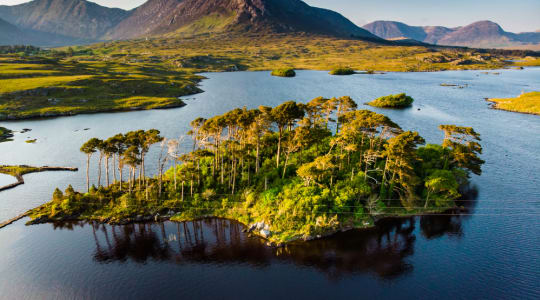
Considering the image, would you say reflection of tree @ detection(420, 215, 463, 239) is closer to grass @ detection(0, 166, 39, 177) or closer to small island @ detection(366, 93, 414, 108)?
grass @ detection(0, 166, 39, 177)

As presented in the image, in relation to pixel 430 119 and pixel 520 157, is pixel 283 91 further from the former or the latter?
pixel 520 157

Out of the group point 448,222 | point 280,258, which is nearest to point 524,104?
point 448,222

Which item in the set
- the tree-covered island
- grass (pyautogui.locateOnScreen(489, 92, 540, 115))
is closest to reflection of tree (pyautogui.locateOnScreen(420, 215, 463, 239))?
the tree-covered island

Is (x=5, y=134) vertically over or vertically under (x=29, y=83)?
under

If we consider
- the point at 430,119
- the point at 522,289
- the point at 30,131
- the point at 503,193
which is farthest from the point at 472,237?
the point at 30,131

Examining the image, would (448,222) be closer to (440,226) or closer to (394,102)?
(440,226)

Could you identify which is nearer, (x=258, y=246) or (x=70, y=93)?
(x=258, y=246)

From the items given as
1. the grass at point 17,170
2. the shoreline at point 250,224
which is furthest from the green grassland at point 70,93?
the shoreline at point 250,224
